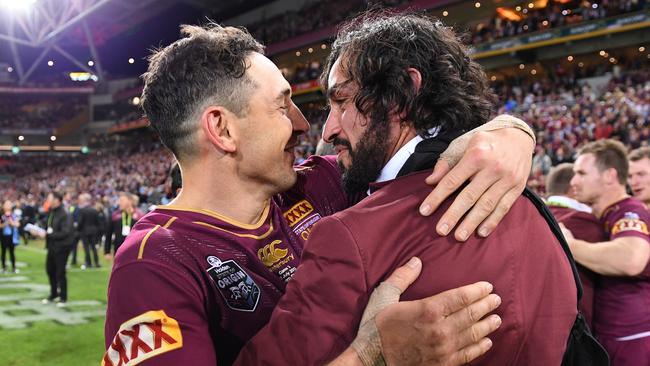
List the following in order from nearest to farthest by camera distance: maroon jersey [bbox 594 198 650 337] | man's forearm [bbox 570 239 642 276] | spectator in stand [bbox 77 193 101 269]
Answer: man's forearm [bbox 570 239 642 276] < maroon jersey [bbox 594 198 650 337] < spectator in stand [bbox 77 193 101 269]

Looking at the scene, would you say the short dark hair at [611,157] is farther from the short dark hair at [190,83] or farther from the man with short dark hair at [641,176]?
the short dark hair at [190,83]

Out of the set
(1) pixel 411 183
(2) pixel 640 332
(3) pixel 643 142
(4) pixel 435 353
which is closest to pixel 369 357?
(4) pixel 435 353

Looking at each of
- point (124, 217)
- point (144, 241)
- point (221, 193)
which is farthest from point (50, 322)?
point (144, 241)

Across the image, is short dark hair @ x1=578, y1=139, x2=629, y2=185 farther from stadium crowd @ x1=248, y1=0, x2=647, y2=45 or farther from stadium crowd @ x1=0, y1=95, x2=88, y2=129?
stadium crowd @ x1=0, y1=95, x2=88, y2=129

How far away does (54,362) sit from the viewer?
19.7 ft

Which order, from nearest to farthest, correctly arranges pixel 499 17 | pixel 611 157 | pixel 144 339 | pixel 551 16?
pixel 144 339 < pixel 611 157 < pixel 551 16 < pixel 499 17

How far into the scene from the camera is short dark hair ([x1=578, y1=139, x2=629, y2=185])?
3.71m

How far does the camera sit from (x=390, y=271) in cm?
130

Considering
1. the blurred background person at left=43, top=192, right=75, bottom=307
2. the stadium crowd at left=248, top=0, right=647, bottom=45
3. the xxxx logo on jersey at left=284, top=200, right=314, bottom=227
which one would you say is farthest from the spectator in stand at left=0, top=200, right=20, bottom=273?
the xxxx logo on jersey at left=284, top=200, right=314, bottom=227

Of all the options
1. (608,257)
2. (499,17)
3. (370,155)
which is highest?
Result: (499,17)

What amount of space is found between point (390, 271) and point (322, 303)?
18cm

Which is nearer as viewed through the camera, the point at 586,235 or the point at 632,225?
the point at 632,225

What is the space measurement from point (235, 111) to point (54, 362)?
530 cm

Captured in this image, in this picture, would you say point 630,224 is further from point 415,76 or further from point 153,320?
point 153,320
